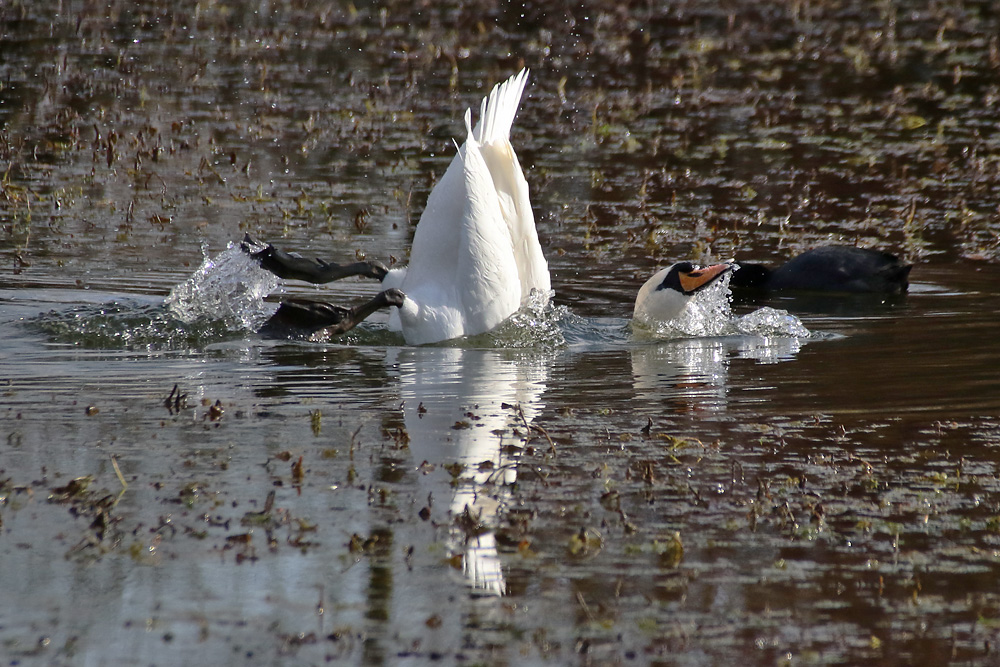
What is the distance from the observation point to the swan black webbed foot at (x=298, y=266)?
7.91m

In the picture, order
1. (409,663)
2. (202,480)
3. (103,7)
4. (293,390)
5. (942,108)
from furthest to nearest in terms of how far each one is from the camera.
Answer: (103,7) → (942,108) → (293,390) → (202,480) → (409,663)

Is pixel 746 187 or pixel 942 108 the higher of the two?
pixel 942 108

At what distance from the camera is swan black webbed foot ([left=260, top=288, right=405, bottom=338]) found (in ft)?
24.0

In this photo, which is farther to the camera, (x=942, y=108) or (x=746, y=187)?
(x=942, y=108)

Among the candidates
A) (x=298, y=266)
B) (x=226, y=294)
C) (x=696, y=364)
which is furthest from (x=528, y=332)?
(x=226, y=294)

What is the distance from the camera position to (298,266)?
7.92m

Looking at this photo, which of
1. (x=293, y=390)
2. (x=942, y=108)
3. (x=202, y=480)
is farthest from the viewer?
(x=942, y=108)

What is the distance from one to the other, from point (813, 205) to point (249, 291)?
5.64 metres

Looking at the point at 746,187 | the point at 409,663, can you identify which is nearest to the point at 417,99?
the point at 746,187


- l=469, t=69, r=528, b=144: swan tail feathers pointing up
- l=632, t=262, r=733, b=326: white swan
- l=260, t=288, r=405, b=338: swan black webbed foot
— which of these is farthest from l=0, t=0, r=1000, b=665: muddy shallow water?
l=469, t=69, r=528, b=144: swan tail feathers pointing up

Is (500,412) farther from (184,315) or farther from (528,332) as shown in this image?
(184,315)

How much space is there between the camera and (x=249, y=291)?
26.2 ft

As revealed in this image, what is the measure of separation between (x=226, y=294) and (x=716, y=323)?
2874 mm

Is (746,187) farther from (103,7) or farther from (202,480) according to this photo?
(103,7)
